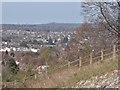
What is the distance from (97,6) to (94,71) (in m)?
14.7

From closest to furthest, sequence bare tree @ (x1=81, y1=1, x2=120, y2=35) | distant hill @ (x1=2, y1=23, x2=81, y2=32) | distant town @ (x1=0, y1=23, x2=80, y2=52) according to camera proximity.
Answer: bare tree @ (x1=81, y1=1, x2=120, y2=35)
distant town @ (x1=0, y1=23, x2=80, y2=52)
distant hill @ (x1=2, y1=23, x2=81, y2=32)

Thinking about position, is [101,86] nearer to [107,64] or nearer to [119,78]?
[119,78]

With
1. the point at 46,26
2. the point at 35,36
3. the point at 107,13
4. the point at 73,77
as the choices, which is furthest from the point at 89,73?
the point at 46,26

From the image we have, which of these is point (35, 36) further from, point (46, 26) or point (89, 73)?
point (89, 73)

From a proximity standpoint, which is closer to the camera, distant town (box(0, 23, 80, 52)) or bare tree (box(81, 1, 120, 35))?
bare tree (box(81, 1, 120, 35))

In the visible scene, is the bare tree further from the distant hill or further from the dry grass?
the distant hill

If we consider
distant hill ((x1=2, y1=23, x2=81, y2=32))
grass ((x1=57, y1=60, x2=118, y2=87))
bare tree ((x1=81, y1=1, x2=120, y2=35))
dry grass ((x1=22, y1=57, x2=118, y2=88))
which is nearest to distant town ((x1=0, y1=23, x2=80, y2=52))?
distant hill ((x1=2, y1=23, x2=81, y2=32))

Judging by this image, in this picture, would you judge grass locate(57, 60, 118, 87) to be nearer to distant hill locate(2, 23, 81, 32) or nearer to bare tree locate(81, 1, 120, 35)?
bare tree locate(81, 1, 120, 35)

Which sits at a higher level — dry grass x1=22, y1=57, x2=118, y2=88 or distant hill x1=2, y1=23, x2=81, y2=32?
dry grass x1=22, y1=57, x2=118, y2=88

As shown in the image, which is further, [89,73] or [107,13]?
[107,13]

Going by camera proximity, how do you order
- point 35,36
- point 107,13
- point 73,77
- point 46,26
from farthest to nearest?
point 46,26, point 35,36, point 107,13, point 73,77

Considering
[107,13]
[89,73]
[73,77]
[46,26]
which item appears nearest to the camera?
[89,73]

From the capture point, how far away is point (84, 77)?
1566 centimetres

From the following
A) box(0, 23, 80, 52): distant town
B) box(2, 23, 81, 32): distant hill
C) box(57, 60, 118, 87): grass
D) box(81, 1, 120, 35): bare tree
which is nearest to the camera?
box(57, 60, 118, 87): grass
